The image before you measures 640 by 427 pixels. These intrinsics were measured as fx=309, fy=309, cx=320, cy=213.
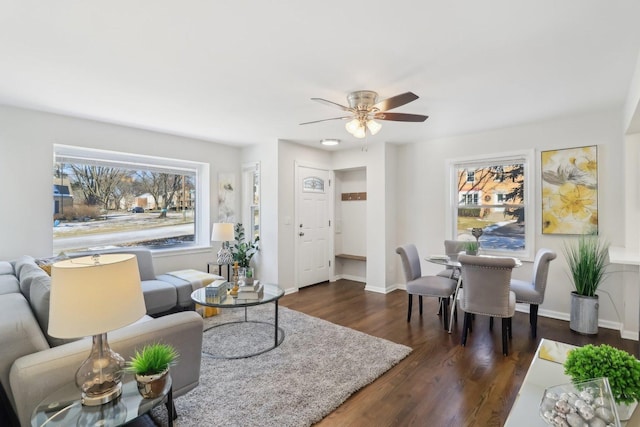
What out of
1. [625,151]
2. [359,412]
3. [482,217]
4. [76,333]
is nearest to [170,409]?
[76,333]

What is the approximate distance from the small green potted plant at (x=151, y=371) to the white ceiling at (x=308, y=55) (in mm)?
1870

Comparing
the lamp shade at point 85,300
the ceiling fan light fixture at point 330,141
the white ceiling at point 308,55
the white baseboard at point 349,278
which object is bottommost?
the white baseboard at point 349,278

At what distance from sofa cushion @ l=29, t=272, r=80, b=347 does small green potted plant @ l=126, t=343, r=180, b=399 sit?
0.54 metres

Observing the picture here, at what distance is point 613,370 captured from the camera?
4.28 ft

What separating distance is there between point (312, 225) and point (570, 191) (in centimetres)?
367

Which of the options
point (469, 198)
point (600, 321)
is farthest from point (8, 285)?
point (600, 321)

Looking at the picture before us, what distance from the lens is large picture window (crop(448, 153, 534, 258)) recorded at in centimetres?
415

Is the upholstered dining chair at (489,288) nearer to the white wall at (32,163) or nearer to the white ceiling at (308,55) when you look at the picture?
the white ceiling at (308,55)

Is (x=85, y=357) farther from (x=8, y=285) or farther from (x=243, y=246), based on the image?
(x=243, y=246)

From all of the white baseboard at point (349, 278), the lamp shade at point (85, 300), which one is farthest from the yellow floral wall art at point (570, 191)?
the lamp shade at point (85, 300)

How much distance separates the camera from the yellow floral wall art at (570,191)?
12.0 feet

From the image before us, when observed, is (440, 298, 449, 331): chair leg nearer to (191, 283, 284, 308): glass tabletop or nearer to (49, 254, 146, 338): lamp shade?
(191, 283, 284, 308): glass tabletop

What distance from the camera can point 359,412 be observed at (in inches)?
83.0

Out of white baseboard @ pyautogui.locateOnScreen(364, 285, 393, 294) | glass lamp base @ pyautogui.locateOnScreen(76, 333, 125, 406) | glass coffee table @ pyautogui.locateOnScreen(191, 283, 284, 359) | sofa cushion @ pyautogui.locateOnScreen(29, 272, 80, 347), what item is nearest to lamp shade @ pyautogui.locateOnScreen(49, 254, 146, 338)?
glass lamp base @ pyautogui.locateOnScreen(76, 333, 125, 406)
